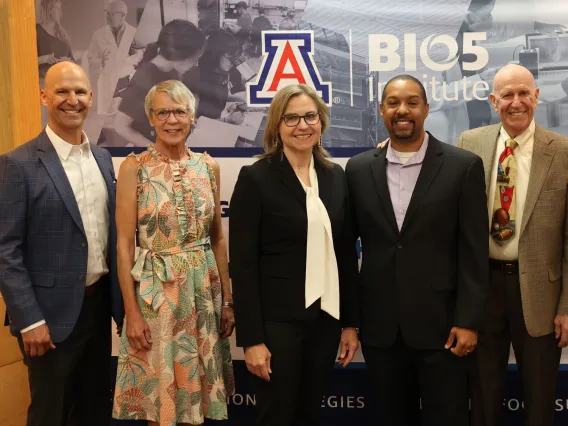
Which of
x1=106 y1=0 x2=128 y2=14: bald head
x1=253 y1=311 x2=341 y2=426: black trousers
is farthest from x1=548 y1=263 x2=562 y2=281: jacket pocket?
x1=106 y1=0 x2=128 y2=14: bald head

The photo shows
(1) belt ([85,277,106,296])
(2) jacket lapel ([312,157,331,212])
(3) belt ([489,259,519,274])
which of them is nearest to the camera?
(2) jacket lapel ([312,157,331,212])

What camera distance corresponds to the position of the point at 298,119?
2641mm

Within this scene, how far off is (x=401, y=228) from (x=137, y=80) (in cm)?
205

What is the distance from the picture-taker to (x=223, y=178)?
3.84 m

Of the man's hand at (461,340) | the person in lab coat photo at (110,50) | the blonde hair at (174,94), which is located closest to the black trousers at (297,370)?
the man's hand at (461,340)

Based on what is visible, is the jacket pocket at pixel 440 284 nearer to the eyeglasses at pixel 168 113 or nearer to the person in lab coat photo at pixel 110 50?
the eyeglasses at pixel 168 113

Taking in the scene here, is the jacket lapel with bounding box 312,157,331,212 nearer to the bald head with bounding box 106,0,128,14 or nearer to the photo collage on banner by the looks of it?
the photo collage on banner

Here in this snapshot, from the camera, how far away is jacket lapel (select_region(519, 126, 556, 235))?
9.74 feet

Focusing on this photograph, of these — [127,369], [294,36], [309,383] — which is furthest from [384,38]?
[127,369]

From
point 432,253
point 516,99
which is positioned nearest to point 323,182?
point 432,253

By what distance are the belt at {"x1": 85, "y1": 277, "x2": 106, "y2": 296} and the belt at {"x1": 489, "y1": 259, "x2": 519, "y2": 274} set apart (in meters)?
1.90

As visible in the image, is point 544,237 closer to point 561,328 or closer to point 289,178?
point 561,328

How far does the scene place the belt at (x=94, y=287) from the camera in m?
2.92

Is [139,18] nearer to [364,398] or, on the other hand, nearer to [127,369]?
[127,369]
